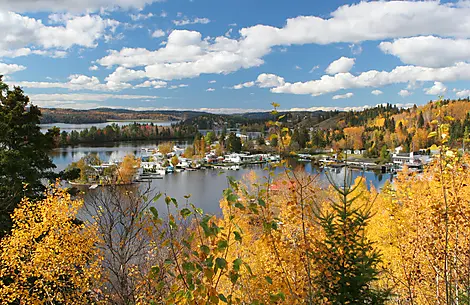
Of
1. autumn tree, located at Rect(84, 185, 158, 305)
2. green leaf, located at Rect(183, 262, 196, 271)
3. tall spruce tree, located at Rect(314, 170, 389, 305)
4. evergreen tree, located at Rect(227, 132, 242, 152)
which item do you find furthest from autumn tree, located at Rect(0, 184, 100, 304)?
evergreen tree, located at Rect(227, 132, 242, 152)

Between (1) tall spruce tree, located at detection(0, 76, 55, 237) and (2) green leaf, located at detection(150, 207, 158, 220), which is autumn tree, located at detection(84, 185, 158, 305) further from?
(1) tall spruce tree, located at detection(0, 76, 55, 237)

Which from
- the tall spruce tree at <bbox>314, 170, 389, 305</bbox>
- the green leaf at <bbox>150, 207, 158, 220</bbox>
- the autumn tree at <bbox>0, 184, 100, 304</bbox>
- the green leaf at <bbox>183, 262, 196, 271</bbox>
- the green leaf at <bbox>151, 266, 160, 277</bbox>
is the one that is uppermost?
the green leaf at <bbox>150, 207, 158, 220</bbox>

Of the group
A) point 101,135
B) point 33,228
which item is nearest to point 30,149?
point 33,228

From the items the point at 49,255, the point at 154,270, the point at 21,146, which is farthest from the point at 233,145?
the point at 154,270

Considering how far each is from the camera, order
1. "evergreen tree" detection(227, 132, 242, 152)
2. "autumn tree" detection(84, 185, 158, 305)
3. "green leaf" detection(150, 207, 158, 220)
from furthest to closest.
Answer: "evergreen tree" detection(227, 132, 242, 152)
"autumn tree" detection(84, 185, 158, 305)
"green leaf" detection(150, 207, 158, 220)

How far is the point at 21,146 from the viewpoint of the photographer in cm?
939

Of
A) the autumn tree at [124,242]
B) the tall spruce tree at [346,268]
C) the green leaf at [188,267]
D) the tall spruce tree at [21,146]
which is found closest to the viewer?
the green leaf at [188,267]

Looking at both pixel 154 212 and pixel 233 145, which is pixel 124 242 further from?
pixel 233 145

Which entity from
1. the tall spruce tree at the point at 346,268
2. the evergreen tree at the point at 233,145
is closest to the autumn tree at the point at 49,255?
the tall spruce tree at the point at 346,268

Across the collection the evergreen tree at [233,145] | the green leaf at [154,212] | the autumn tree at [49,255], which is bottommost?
the evergreen tree at [233,145]

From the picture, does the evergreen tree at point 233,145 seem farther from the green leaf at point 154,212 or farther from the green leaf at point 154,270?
the green leaf at point 154,270

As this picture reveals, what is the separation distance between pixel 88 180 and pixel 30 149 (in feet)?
87.4

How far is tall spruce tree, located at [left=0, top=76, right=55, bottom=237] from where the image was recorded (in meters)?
8.55

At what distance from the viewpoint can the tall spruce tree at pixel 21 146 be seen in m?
8.55
